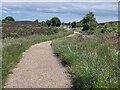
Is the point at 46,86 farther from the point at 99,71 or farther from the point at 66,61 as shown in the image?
the point at 66,61

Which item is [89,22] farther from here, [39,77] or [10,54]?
[39,77]

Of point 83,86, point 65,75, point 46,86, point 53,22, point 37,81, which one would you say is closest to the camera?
point 83,86

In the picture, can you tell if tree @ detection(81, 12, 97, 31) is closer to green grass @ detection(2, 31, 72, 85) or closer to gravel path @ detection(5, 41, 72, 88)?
green grass @ detection(2, 31, 72, 85)

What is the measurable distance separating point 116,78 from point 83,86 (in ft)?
3.97

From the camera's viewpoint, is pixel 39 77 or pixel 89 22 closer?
pixel 39 77

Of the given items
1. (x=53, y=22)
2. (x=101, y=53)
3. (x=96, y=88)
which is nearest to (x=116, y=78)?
(x=96, y=88)

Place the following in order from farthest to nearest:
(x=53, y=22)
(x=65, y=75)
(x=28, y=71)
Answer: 1. (x=53, y=22)
2. (x=28, y=71)
3. (x=65, y=75)

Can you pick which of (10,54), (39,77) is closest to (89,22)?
(10,54)

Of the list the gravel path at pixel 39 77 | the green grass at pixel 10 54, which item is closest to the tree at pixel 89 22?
the green grass at pixel 10 54

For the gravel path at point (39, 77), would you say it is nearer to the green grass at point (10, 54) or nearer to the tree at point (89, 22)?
the green grass at point (10, 54)

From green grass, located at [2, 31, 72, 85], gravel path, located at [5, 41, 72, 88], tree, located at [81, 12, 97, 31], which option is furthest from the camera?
tree, located at [81, 12, 97, 31]

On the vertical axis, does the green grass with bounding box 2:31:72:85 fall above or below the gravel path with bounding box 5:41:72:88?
above

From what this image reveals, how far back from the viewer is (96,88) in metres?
8.55

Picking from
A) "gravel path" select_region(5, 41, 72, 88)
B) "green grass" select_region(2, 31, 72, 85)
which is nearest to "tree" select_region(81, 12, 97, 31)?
"green grass" select_region(2, 31, 72, 85)
